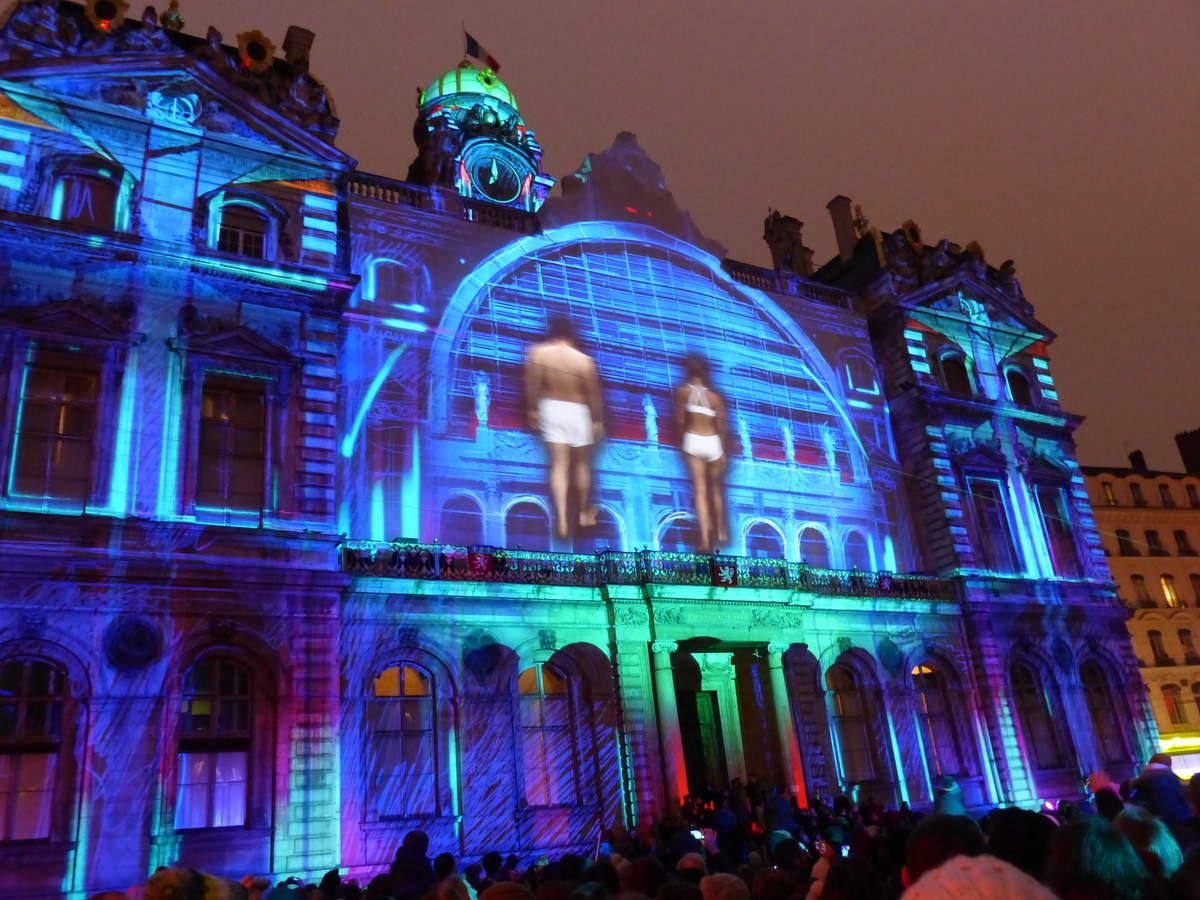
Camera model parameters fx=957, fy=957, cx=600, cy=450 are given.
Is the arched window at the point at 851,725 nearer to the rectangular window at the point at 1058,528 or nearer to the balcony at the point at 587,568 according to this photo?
the balcony at the point at 587,568

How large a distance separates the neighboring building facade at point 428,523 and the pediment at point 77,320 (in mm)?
80

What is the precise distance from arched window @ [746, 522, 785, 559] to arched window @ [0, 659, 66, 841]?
18730mm

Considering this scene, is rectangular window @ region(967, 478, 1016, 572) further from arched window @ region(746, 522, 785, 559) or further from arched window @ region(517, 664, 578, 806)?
arched window @ region(517, 664, 578, 806)

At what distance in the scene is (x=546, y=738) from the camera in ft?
77.5

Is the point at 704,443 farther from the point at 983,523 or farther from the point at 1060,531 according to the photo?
the point at 1060,531

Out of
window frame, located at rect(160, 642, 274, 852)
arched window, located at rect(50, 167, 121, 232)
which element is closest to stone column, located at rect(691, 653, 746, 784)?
window frame, located at rect(160, 642, 274, 852)

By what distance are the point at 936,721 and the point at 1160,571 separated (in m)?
29.1

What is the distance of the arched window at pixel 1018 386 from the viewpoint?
37906 millimetres

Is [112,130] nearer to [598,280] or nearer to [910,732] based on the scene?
[598,280]

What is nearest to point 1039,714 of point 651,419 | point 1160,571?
point 651,419

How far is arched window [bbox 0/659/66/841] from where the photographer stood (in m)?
17.5

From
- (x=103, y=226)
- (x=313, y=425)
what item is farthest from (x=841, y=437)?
(x=103, y=226)

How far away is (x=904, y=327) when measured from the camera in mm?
35500

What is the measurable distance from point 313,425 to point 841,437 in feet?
59.8
